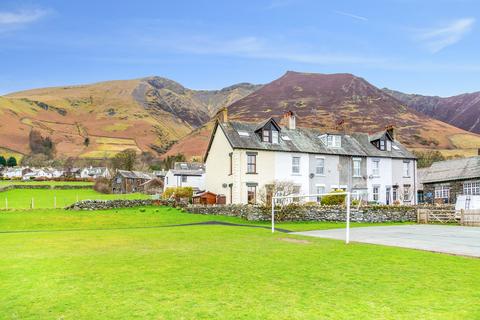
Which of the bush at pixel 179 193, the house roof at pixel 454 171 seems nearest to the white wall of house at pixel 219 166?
the bush at pixel 179 193

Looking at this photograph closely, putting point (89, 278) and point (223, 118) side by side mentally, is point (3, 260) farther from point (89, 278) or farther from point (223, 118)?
point (223, 118)

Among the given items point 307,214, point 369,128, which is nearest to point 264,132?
point 307,214

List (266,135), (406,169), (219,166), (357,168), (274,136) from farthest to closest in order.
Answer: (406,169) → (357,168) → (219,166) → (274,136) → (266,135)

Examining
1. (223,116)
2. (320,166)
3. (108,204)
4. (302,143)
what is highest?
(223,116)

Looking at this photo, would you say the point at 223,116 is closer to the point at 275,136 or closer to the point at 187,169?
the point at 275,136

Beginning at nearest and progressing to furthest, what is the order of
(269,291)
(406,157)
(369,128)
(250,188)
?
(269,291) < (250,188) < (406,157) < (369,128)

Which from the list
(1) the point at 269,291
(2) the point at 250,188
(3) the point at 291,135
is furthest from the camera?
(3) the point at 291,135

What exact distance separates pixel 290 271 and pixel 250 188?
36235 millimetres

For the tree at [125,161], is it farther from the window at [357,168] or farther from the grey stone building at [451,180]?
the grey stone building at [451,180]

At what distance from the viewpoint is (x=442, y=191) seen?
5953 cm

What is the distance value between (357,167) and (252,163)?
1480cm

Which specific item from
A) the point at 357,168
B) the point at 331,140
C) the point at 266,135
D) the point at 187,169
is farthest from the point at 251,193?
the point at 187,169

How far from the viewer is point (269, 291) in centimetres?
927

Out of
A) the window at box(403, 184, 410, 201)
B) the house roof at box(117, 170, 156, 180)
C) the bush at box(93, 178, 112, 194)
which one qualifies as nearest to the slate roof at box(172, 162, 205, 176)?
the house roof at box(117, 170, 156, 180)
